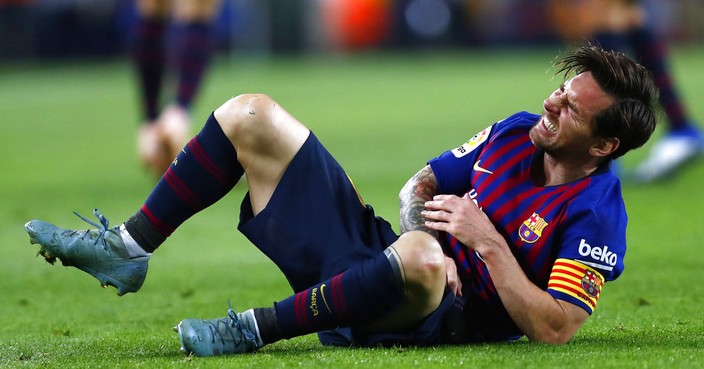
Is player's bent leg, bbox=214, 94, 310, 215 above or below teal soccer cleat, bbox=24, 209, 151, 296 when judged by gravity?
above

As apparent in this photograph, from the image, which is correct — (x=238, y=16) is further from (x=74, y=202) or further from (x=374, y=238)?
(x=374, y=238)

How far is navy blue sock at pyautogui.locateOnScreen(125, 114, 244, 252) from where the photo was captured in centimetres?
389

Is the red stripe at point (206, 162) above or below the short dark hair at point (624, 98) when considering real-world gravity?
below

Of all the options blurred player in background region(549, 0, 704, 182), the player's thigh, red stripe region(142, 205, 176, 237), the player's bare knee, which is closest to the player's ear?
the player's bare knee

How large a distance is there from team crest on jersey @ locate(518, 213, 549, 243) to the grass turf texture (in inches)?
13.1

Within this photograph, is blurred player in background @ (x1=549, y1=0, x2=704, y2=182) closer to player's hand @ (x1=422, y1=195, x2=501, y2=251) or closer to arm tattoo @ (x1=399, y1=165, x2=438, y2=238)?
arm tattoo @ (x1=399, y1=165, x2=438, y2=238)

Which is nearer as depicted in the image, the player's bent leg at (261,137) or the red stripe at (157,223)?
the player's bent leg at (261,137)

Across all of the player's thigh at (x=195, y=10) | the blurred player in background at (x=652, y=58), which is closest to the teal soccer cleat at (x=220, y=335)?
the blurred player in background at (x=652, y=58)

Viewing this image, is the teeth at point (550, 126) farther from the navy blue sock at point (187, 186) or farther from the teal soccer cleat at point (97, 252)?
the teal soccer cleat at point (97, 252)

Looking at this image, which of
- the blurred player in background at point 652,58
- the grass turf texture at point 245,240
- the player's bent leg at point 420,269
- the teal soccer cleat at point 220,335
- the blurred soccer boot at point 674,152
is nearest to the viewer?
the player's bent leg at point 420,269

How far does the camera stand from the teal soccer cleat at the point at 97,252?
3.83 metres

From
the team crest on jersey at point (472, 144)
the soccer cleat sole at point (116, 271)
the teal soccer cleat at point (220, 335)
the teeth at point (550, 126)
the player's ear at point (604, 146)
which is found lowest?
the teal soccer cleat at point (220, 335)

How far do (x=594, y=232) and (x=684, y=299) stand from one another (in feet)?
4.61

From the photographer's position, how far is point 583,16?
77.6ft
